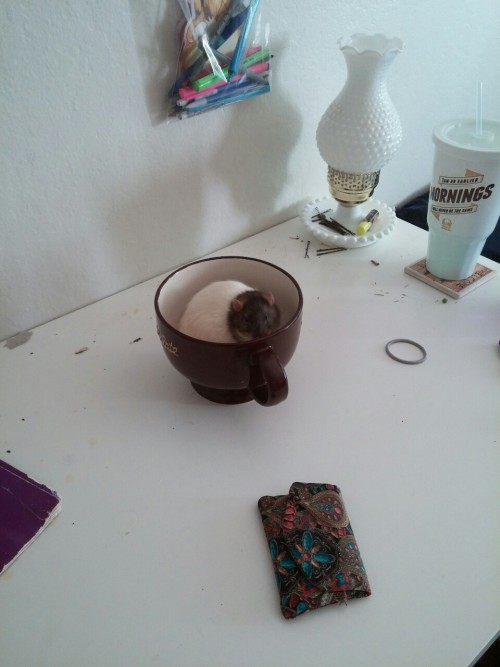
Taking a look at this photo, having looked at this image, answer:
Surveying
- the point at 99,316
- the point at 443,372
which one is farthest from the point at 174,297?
the point at 443,372

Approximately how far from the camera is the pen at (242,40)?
1.84 feet

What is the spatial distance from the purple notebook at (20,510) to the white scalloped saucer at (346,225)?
1.59 feet

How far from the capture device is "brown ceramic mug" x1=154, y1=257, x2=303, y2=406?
0.41 metres

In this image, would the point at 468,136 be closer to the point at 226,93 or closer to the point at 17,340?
the point at 226,93

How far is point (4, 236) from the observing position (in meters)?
0.52

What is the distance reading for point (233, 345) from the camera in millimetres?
412

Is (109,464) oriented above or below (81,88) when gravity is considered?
below

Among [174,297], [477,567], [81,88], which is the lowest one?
[477,567]

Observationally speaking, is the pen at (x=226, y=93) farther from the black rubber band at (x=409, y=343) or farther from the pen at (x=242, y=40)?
the black rubber band at (x=409, y=343)

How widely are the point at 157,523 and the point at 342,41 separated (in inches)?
22.6

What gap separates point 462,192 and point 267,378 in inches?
13.3

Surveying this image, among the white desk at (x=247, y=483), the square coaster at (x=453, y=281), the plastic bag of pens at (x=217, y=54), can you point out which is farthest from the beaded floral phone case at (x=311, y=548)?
the plastic bag of pens at (x=217, y=54)

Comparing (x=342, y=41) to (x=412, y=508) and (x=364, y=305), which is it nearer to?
(x=364, y=305)

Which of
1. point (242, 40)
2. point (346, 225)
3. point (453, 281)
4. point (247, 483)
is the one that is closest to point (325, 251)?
point (346, 225)
